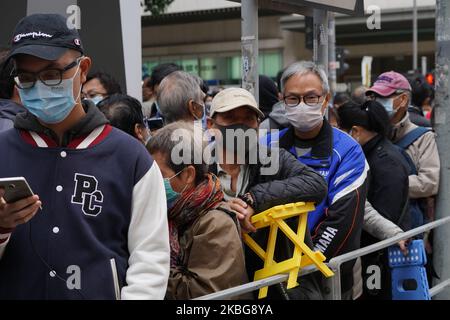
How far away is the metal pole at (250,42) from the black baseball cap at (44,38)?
101 inches

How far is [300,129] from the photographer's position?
4.03 metres

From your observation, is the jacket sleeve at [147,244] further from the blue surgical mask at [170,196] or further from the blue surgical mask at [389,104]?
the blue surgical mask at [389,104]

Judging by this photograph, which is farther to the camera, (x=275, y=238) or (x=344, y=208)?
(x=344, y=208)

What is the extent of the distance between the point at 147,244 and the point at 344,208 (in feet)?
5.47

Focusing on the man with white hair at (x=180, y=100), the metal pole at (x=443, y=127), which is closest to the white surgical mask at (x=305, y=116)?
the man with white hair at (x=180, y=100)

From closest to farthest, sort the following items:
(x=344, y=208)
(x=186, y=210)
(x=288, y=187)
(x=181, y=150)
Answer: (x=186, y=210)
(x=181, y=150)
(x=288, y=187)
(x=344, y=208)

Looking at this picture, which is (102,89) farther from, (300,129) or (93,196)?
(93,196)

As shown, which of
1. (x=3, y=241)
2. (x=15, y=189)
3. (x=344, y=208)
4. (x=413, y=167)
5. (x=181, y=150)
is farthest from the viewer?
(x=413, y=167)

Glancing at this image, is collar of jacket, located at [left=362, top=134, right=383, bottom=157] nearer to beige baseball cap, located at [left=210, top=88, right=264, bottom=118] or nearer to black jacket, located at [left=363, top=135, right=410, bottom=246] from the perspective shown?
black jacket, located at [left=363, top=135, right=410, bottom=246]

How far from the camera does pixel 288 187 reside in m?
3.25

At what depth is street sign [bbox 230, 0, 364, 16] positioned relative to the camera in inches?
A: 195

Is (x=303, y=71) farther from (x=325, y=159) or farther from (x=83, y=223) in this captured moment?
(x=83, y=223)

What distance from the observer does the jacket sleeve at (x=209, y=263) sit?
274cm

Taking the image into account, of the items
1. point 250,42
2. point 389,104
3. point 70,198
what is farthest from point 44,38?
point 389,104
